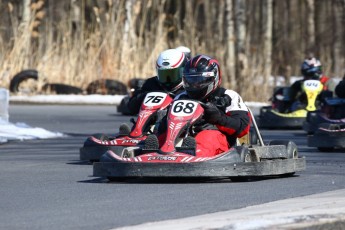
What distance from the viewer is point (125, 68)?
102ft

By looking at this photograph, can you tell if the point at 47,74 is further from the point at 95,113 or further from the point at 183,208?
the point at 183,208

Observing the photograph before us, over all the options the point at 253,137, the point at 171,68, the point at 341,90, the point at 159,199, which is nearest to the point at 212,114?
the point at 253,137

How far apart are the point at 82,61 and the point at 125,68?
1.08 m

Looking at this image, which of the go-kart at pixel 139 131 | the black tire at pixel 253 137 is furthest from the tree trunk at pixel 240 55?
the black tire at pixel 253 137

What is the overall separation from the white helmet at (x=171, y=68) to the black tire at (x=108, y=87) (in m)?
16.4

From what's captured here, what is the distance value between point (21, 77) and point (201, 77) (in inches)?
665

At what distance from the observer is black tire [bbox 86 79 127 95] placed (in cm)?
3012

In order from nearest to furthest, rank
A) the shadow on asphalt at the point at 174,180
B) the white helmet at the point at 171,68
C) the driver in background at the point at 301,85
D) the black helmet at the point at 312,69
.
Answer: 1. the shadow on asphalt at the point at 174,180
2. the white helmet at the point at 171,68
3. the driver in background at the point at 301,85
4. the black helmet at the point at 312,69

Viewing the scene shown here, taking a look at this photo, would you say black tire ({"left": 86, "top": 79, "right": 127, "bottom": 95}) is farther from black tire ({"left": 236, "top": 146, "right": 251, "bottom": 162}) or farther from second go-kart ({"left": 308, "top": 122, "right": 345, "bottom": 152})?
black tire ({"left": 236, "top": 146, "right": 251, "bottom": 162})

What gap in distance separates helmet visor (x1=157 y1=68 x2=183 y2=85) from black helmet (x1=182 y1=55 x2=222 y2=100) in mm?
1557

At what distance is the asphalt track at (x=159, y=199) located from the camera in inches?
315

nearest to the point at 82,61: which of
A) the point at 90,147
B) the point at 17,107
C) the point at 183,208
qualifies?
the point at 17,107

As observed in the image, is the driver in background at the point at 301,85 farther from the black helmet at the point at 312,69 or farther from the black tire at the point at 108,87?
the black tire at the point at 108,87

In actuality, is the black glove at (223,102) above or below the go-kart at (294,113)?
above
